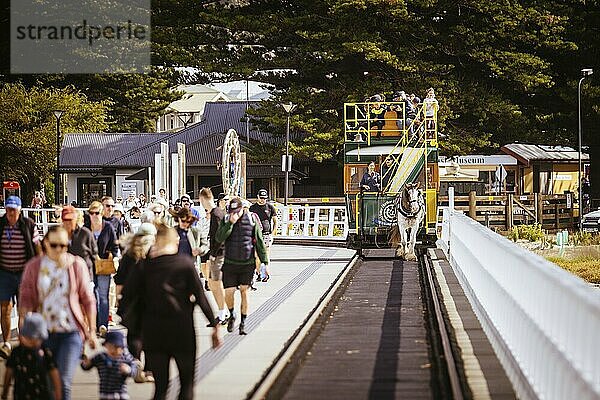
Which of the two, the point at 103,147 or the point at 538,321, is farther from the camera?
the point at 103,147

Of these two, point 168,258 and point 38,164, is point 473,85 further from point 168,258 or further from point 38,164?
point 168,258

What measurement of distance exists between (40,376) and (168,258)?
146 cm

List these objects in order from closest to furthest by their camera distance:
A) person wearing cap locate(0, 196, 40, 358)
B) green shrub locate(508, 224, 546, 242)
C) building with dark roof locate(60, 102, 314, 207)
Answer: person wearing cap locate(0, 196, 40, 358)
green shrub locate(508, 224, 546, 242)
building with dark roof locate(60, 102, 314, 207)

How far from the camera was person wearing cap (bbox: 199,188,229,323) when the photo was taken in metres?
17.7

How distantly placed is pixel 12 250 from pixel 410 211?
55.9 feet

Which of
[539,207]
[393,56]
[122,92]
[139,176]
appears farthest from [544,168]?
[539,207]

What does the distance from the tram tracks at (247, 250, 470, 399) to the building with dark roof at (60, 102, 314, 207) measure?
42.2 metres

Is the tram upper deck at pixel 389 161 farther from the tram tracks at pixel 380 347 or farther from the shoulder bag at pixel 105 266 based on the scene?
the shoulder bag at pixel 105 266

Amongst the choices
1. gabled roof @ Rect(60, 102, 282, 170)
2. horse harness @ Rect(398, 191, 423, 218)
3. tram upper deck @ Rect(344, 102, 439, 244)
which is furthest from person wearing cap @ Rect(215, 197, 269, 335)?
gabled roof @ Rect(60, 102, 282, 170)

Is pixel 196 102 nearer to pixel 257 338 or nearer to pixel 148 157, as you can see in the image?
Result: pixel 148 157

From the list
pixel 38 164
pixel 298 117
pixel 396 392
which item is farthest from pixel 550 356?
pixel 38 164

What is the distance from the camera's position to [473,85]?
56.2 metres

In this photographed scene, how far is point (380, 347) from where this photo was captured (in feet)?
52.7

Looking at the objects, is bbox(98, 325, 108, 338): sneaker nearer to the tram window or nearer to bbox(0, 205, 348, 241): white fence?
the tram window
